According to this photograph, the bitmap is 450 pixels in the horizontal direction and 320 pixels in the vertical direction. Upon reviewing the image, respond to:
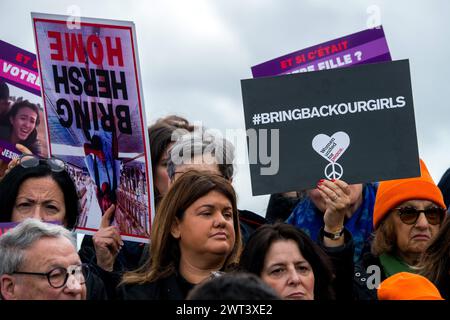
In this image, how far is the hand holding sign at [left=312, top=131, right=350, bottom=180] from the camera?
6.15 m

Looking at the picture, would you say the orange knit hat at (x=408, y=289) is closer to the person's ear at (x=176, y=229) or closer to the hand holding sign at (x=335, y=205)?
the hand holding sign at (x=335, y=205)

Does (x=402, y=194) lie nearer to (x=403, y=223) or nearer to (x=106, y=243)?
(x=403, y=223)

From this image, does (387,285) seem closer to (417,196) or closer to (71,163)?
(417,196)

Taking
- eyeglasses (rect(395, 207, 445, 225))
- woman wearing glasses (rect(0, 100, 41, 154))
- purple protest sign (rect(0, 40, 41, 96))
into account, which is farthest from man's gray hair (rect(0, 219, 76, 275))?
purple protest sign (rect(0, 40, 41, 96))

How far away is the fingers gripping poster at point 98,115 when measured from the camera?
21.7 feet

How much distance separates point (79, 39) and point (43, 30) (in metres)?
0.25

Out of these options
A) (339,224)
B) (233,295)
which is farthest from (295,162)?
(233,295)

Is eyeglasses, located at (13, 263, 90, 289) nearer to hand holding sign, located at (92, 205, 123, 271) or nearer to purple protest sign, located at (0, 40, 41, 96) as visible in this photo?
hand holding sign, located at (92, 205, 123, 271)

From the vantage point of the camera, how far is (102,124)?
21.9 feet

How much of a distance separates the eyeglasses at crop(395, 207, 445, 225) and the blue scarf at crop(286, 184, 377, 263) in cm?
45

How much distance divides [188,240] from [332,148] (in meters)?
1.01

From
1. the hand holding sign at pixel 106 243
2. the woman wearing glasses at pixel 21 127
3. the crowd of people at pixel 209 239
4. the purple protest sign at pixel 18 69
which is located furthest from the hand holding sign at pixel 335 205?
the purple protest sign at pixel 18 69

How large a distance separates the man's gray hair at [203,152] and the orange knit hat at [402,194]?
0.95m

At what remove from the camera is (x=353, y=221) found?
7027 mm
